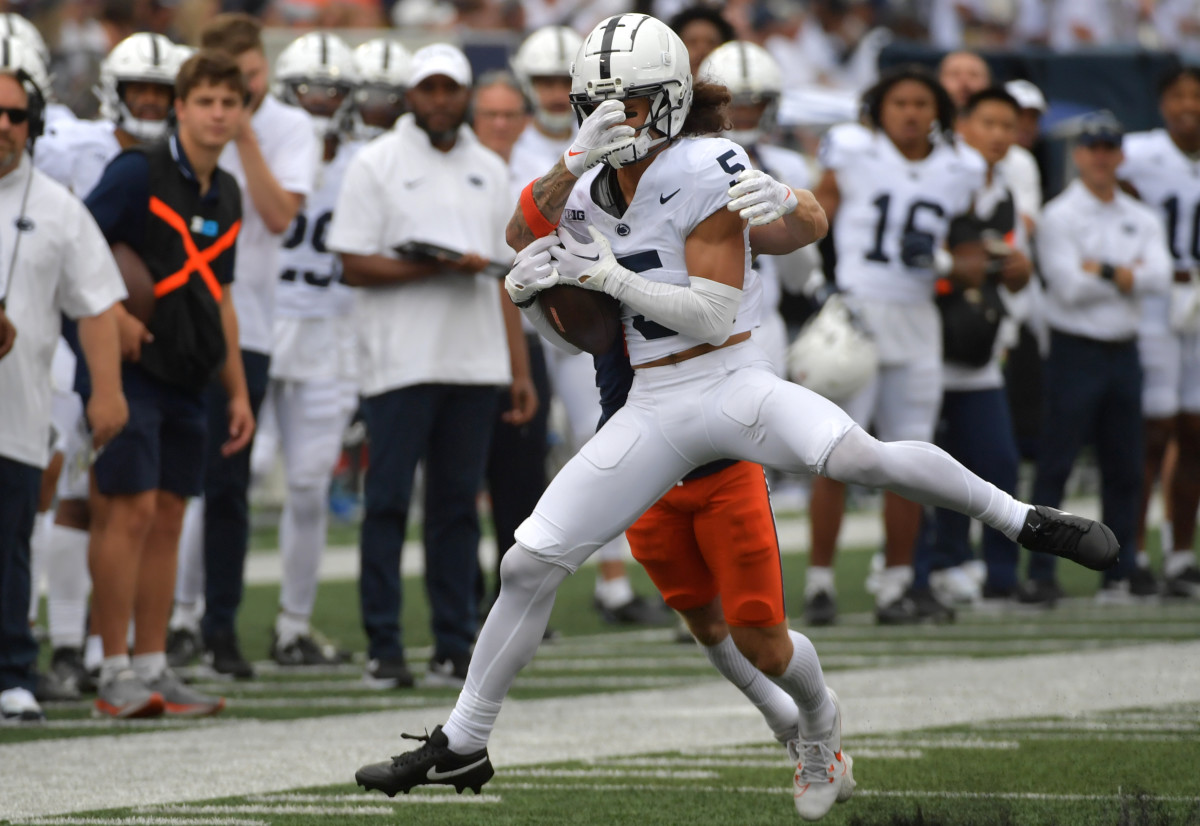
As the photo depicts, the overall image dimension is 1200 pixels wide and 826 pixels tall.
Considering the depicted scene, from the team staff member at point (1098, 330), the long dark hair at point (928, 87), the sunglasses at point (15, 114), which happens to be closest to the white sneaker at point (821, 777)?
the sunglasses at point (15, 114)

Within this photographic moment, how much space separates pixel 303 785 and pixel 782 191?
6.51 feet

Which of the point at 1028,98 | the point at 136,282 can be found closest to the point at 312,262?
the point at 136,282

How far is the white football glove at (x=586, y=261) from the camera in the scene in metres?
4.68

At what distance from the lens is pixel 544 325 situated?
193 inches

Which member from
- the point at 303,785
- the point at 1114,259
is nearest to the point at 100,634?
the point at 303,785

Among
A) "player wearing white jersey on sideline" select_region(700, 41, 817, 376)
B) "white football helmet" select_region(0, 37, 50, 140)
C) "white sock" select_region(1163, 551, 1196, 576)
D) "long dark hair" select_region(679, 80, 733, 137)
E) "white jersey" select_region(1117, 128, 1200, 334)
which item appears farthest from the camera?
"white jersey" select_region(1117, 128, 1200, 334)

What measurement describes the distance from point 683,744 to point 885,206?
3.87 m

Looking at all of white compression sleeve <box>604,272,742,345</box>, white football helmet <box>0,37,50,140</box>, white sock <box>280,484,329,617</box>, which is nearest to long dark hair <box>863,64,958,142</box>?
white sock <box>280,484,329,617</box>

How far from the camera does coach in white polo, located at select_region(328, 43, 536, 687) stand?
7.24 meters

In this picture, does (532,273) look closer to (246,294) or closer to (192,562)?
(246,294)

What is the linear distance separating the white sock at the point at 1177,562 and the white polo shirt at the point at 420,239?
14.3 ft

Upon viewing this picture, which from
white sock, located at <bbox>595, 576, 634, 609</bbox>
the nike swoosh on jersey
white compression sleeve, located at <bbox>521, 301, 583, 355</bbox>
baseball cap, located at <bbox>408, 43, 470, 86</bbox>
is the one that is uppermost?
baseball cap, located at <bbox>408, 43, 470, 86</bbox>

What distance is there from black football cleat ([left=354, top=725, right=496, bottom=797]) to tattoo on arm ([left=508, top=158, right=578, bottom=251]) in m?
1.21

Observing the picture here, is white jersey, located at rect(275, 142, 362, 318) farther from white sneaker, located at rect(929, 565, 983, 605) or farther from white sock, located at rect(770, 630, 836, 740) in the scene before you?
white sock, located at rect(770, 630, 836, 740)
